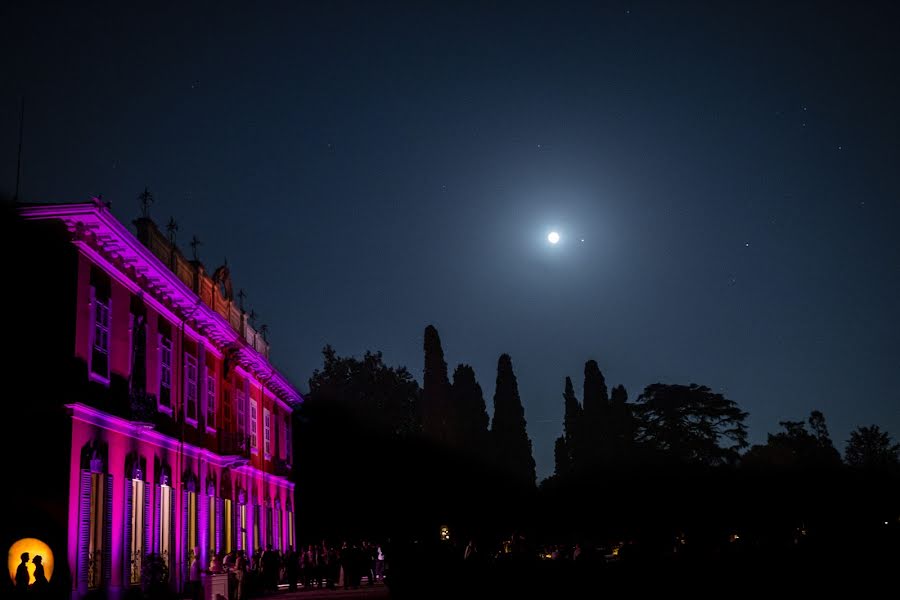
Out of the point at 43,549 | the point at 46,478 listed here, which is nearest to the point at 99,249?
the point at 46,478

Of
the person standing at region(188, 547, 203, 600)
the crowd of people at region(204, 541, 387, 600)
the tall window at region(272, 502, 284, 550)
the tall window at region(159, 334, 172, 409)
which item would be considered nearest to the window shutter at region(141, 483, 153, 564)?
the person standing at region(188, 547, 203, 600)

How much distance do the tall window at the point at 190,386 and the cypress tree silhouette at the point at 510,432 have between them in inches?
1325

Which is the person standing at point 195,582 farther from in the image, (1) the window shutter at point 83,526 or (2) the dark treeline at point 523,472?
(2) the dark treeline at point 523,472

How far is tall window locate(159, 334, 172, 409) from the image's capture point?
27234mm

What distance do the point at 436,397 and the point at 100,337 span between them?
3798 cm

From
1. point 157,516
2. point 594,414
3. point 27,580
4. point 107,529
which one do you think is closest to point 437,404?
point 594,414

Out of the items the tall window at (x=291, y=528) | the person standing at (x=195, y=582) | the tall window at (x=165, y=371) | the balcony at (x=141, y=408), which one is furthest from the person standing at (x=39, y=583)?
the tall window at (x=291, y=528)

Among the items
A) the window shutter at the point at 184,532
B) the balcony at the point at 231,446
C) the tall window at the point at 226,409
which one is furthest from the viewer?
the tall window at the point at 226,409

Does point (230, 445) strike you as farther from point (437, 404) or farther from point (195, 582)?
point (437, 404)

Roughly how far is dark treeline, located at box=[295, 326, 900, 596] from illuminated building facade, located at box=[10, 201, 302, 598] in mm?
18455

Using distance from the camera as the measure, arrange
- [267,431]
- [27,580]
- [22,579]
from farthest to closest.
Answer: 1. [267,431]
2. [27,580]
3. [22,579]

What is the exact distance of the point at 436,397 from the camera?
196 feet

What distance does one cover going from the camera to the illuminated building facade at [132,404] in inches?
826

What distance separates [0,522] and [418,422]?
4913 cm
